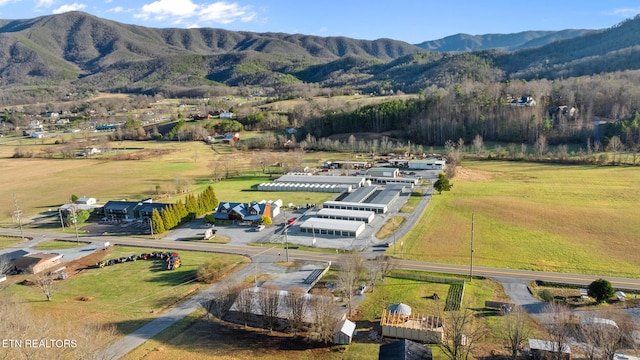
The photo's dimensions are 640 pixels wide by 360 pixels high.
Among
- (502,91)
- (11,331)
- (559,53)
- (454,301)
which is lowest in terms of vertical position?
(454,301)

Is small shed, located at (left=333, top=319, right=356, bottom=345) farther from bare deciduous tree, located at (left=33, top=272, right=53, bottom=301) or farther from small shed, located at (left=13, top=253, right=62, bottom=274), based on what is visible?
small shed, located at (left=13, top=253, right=62, bottom=274)

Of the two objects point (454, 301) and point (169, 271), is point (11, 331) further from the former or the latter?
point (454, 301)

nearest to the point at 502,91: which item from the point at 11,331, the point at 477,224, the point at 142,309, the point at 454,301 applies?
the point at 477,224

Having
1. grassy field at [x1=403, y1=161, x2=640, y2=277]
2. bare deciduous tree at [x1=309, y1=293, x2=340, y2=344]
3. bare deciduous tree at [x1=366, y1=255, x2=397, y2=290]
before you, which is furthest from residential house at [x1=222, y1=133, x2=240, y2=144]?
bare deciduous tree at [x1=309, y1=293, x2=340, y2=344]

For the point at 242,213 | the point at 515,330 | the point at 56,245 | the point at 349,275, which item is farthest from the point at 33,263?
the point at 515,330

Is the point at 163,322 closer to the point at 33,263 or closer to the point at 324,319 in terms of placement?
the point at 324,319

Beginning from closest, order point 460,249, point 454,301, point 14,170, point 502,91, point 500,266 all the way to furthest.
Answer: point 454,301 → point 500,266 → point 460,249 → point 14,170 → point 502,91
